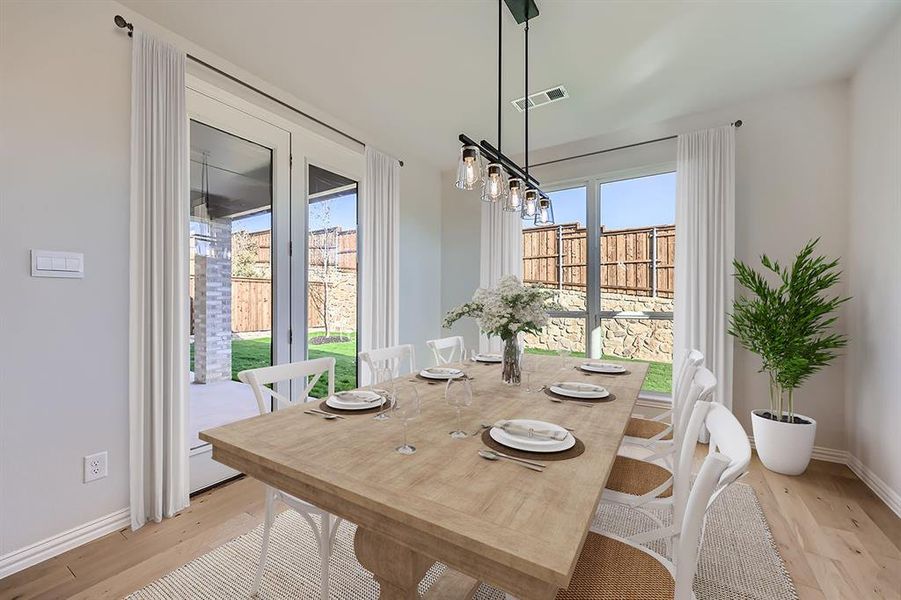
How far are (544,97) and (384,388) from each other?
2.46m

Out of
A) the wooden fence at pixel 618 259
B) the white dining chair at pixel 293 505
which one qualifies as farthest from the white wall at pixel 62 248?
the wooden fence at pixel 618 259

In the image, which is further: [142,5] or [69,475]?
[142,5]

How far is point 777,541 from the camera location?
186 centimetres

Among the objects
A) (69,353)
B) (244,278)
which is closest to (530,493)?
(69,353)

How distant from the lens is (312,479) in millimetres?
917

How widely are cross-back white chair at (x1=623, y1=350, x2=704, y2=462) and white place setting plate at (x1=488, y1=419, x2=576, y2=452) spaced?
42cm

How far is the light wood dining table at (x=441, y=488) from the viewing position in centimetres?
69

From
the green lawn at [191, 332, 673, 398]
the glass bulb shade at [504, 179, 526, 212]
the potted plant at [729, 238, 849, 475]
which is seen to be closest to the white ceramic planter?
the potted plant at [729, 238, 849, 475]

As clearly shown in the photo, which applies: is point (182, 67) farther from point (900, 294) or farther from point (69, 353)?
point (900, 294)

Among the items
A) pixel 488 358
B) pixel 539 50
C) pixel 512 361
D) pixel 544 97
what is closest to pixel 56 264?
pixel 512 361

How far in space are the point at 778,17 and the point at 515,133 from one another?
1864 mm

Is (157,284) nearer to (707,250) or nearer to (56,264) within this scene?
(56,264)

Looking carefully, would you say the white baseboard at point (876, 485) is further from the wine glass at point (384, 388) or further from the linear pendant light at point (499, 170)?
the wine glass at point (384, 388)

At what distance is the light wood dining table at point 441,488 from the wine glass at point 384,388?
73 mm
